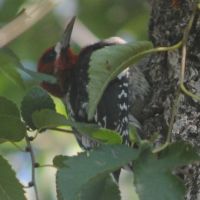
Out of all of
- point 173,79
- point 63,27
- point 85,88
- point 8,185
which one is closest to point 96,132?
point 8,185

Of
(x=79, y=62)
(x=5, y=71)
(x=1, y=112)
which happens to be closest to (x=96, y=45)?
(x=79, y=62)

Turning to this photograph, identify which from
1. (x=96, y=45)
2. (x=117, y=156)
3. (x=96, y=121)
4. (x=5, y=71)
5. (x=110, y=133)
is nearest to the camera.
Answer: (x=117, y=156)

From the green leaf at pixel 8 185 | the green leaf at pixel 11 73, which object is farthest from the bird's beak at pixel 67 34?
the green leaf at pixel 8 185

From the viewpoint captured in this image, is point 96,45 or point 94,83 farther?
point 96,45

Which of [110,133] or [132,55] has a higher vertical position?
[132,55]

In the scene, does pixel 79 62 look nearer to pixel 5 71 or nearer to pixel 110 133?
pixel 5 71

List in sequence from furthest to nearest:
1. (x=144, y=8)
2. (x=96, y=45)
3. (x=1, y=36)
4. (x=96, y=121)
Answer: (x=144, y=8) < (x=96, y=45) < (x=96, y=121) < (x=1, y=36)
